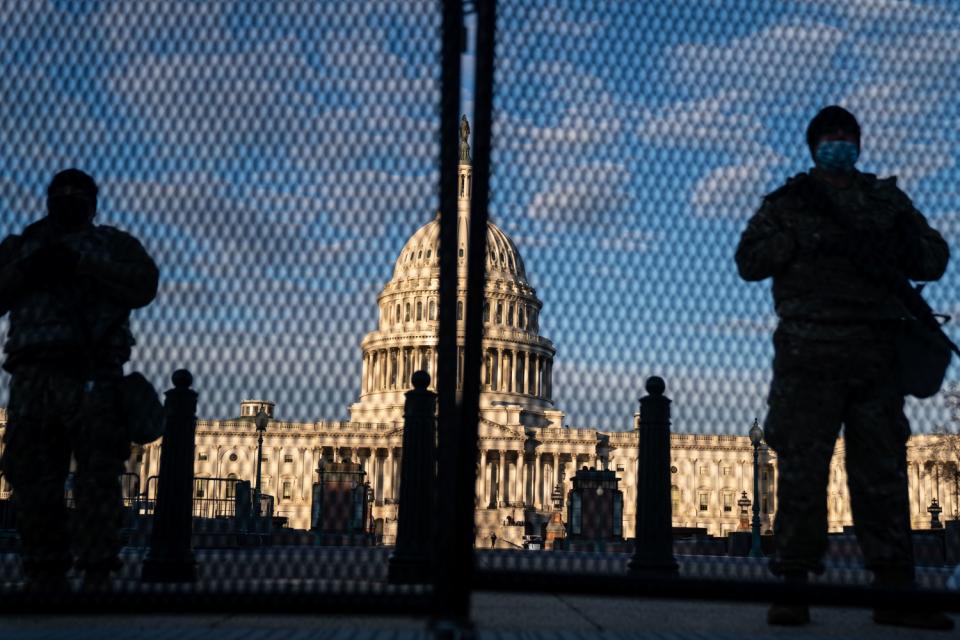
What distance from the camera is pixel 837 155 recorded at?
5.91m

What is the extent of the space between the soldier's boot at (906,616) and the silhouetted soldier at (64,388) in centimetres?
418

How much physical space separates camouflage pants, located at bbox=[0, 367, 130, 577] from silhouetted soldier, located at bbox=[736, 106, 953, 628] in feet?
12.1

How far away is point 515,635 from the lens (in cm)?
489

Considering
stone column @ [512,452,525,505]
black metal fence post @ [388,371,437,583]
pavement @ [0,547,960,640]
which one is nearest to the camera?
pavement @ [0,547,960,640]

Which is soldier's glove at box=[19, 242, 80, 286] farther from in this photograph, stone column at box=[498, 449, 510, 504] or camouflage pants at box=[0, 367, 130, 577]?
stone column at box=[498, 449, 510, 504]

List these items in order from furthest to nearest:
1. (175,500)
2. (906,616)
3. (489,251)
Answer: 1. (175,500)
2. (906,616)
3. (489,251)

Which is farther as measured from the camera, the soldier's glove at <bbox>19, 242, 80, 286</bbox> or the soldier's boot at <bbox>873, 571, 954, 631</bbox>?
the soldier's glove at <bbox>19, 242, 80, 286</bbox>

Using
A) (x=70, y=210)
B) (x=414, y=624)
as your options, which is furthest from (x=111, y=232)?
(x=414, y=624)

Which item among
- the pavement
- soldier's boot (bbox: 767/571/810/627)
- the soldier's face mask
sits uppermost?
the soldier's face mask

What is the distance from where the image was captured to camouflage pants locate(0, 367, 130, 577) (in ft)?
21.6

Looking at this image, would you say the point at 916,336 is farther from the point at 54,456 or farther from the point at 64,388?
the point at 54,456

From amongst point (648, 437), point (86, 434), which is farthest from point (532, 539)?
point (86, 434)

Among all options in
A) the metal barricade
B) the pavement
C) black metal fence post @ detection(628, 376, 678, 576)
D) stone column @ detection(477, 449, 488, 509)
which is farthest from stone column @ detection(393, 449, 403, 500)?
the pavement

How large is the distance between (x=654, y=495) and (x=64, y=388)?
7147mm
